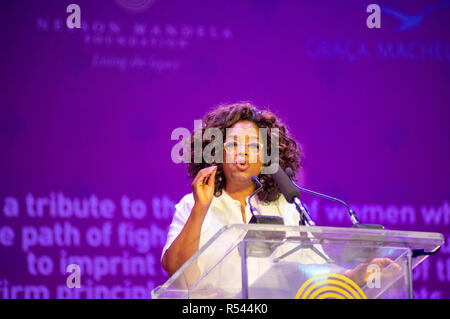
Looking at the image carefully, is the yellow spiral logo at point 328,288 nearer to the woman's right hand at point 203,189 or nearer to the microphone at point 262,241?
the microphone at point 262,241

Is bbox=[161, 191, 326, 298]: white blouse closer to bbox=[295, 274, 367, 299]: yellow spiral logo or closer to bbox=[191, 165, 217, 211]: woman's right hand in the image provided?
bbox=[295, 274, 367, 299]: yellow spiral logo

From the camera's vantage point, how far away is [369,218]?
130 inches

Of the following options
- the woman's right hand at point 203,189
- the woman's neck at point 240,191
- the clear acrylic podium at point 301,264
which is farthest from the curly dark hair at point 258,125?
the clear acrylic podium at point 301,264

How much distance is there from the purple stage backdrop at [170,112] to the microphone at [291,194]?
143 centimetres

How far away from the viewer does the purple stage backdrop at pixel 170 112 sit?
3.07 metres

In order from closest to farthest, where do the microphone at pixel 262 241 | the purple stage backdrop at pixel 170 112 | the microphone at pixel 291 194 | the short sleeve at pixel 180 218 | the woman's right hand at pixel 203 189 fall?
the microphone at pixel 262 241, the microphone at pixel 291 194, the woman's right hand at pixel 203 189, the short sleeve at pixel 180 218, the purple stage backdrop at pixel 170 112

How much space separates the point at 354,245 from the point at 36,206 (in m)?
2.02

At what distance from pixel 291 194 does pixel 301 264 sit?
342 mm

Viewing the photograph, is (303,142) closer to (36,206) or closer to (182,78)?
(182,78)

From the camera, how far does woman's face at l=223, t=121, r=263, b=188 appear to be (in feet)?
7.36

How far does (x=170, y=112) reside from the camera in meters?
3.28

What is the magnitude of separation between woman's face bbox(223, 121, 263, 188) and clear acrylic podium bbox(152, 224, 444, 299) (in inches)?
28.3

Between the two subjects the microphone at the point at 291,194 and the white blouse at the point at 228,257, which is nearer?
the white blouse at the point at 228,257
